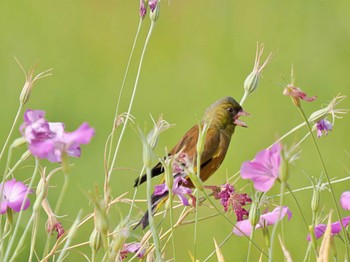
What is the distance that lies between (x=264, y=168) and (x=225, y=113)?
0.88 metres

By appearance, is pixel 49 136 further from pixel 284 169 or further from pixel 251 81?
pixel 251 81

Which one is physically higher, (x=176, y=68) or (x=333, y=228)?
(x=176, y=68)

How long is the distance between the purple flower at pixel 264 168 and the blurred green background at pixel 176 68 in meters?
1.82

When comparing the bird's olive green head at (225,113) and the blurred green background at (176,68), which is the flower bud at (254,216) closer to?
the bird's olive green head at (225,113)

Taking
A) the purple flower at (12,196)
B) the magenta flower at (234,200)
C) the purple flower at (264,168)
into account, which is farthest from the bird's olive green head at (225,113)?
the purple flower at (264,168)

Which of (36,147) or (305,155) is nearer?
(36,147)

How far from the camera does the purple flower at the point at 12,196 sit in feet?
3.54

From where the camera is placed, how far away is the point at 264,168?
0.93 meters

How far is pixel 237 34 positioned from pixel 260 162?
2.63 meters

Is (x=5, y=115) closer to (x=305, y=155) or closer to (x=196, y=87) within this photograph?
(x=196, y=87)

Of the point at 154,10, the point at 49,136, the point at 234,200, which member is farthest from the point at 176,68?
the point at 49,136

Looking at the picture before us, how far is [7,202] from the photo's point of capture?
1.08m

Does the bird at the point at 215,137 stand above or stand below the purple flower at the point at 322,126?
above

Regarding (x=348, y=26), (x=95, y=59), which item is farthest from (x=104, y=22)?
(x=348, y=26)
